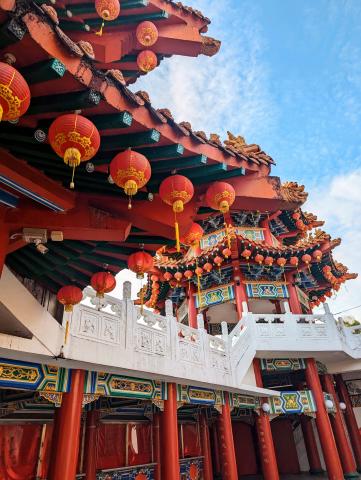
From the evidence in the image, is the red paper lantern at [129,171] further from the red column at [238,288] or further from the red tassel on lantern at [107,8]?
the red column at [238,288]

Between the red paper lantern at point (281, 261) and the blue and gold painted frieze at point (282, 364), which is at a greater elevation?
the red paper lantern at point (281, 261)

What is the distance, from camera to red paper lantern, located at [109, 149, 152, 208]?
2.91 metres

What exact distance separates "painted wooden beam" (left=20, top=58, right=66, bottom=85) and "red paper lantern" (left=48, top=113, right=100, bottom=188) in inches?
11.1

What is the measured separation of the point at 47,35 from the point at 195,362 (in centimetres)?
701

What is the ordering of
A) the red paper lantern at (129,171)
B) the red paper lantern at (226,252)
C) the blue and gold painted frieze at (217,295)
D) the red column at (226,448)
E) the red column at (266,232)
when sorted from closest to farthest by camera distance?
the red paper lantern at (129,171), the red column at (226,448), the red paper lantern at (226,252), the blue and gold painted frieze at (217,295), the red column at (266,232)

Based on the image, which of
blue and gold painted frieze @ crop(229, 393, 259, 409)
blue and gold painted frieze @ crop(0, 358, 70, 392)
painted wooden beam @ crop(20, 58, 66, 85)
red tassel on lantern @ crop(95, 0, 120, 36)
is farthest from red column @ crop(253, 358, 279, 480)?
painted wooden beam @ crop(20, 58, 66, 85)

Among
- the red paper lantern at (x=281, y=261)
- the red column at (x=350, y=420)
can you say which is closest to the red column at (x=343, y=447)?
the red column at (x=350, y=420)

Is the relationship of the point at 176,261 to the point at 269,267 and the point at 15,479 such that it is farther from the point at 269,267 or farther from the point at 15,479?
the point at 15,479

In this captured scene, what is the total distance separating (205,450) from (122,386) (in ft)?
19.7

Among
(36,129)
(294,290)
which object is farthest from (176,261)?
(36,129)

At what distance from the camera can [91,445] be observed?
805 cm

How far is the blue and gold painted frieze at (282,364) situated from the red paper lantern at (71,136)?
1046 cm

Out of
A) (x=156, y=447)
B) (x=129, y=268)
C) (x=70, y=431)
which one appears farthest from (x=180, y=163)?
(x=156, y=447)

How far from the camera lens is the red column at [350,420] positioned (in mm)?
12992
